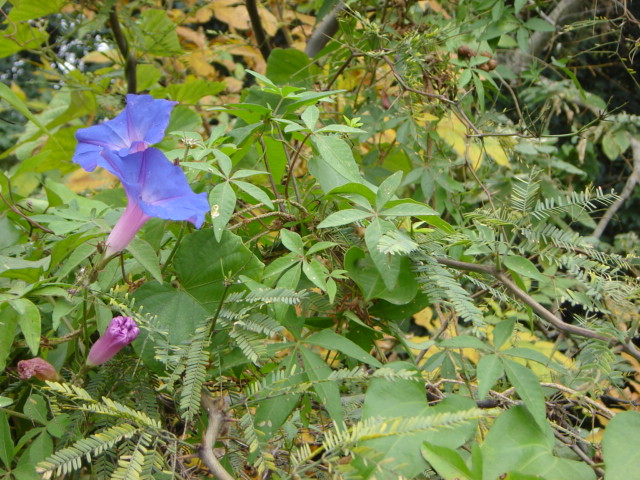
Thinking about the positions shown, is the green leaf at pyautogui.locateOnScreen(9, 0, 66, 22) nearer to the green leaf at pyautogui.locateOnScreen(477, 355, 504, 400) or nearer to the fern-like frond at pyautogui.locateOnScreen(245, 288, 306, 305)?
the fern-like frond at pyautogui.locateOnScreen(245, 288, 306, 305)

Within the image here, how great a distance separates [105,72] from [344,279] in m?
1.29

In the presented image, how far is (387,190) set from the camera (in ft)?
1.95

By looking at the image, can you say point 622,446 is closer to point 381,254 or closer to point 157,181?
point 381,254

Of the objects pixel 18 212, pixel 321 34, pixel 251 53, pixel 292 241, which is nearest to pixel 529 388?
pixel 292 241

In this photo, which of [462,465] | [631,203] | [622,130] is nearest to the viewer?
[462,465]

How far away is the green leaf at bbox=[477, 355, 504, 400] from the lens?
0.53 meters

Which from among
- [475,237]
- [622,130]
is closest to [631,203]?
[622,130]

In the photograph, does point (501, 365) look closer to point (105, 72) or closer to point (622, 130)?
point (105, 72)

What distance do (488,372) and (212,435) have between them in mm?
248

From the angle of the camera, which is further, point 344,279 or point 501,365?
point 344,279

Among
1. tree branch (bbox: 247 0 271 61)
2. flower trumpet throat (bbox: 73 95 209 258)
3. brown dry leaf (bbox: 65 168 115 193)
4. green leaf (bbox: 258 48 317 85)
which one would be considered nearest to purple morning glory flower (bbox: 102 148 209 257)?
flower trumpet throat (bbox: 73 95 209 258)

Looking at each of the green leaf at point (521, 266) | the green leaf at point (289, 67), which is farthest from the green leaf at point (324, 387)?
the green leaf at point (289, 67)

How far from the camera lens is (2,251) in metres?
0.74

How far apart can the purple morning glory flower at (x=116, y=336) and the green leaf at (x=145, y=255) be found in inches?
2.0
